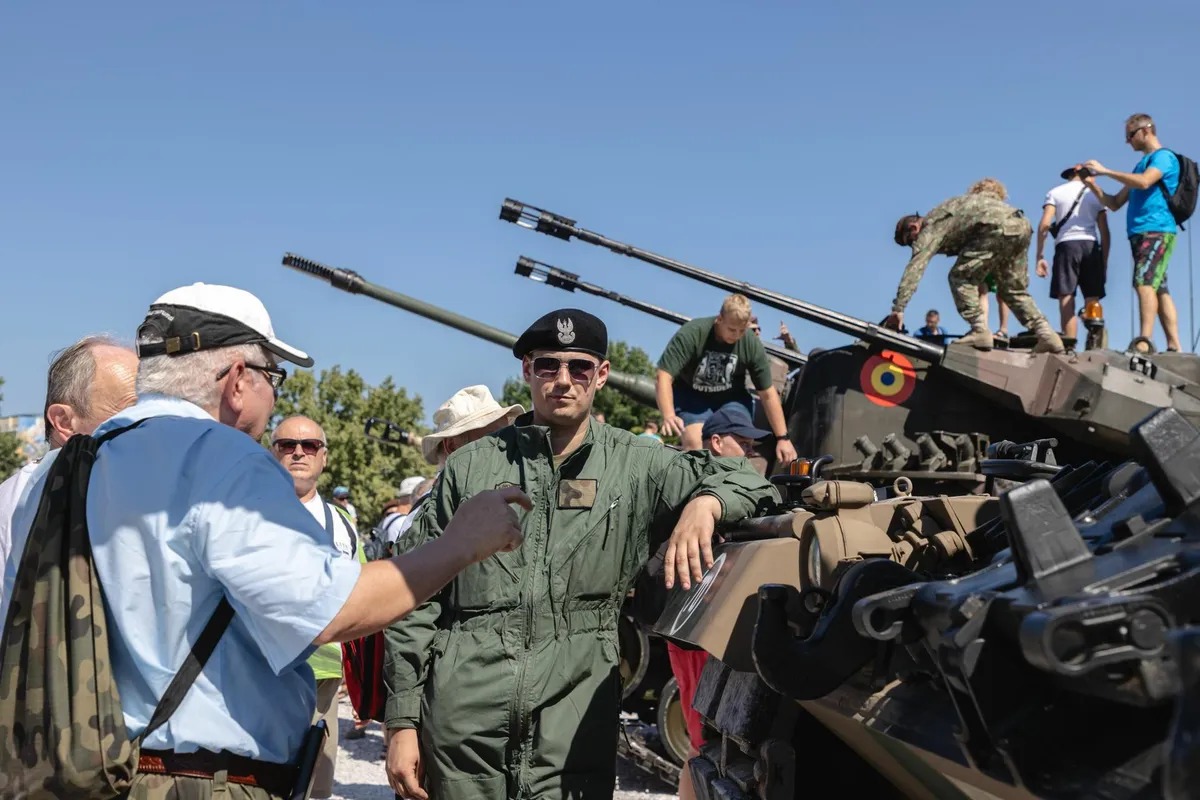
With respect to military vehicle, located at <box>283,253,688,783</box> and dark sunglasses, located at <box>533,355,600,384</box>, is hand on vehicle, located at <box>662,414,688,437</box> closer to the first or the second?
military vehicle, located at <box>283,253,688,783</box>

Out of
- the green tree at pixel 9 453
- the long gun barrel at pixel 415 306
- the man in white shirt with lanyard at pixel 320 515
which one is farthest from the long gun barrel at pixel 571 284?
the green tree at pixel 9 453

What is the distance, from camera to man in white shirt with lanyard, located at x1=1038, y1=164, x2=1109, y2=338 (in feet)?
30.3

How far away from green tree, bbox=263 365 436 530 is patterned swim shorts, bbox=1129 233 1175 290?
18.9 meters

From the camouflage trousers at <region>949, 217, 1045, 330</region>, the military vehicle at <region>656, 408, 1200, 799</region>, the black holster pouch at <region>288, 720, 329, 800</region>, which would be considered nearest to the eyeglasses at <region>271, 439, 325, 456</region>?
the military vehicle at <region>656, 408, 1200, 799</region>

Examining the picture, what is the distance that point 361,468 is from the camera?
28922 mm

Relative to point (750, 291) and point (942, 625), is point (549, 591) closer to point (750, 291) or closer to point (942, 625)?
point (942, 625)

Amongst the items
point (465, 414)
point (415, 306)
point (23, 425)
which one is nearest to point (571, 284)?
point (415, 306)

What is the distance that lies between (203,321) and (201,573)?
587mm

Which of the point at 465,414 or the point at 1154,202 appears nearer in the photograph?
the point at 465,414

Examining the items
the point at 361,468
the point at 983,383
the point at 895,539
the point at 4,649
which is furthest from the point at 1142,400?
the point at 361,468

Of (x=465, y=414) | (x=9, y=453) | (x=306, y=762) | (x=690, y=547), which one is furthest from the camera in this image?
(x=9, y=453)

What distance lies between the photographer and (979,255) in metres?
7.90

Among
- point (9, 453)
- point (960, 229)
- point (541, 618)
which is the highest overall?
point (960, 229)

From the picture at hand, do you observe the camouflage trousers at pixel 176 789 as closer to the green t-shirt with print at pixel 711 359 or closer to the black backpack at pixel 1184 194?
the green t-shirt with print at pixel 711 359
